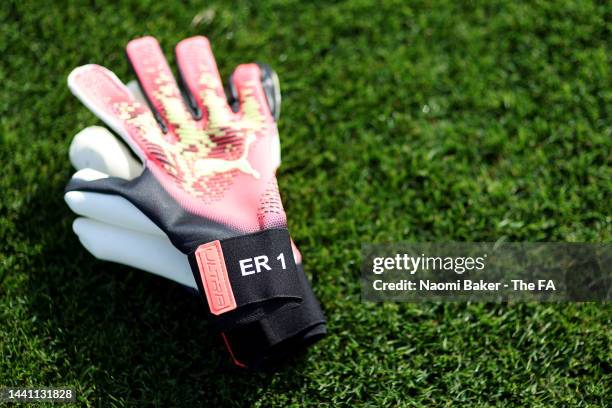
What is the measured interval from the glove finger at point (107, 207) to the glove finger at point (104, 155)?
57mm

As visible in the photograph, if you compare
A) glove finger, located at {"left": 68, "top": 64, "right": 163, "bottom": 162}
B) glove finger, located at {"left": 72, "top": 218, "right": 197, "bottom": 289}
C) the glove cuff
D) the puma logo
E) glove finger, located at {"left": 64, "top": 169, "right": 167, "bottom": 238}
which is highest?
glove finger, located at {"left": 68, "top": 64, "right": 163, "bottom": 162}

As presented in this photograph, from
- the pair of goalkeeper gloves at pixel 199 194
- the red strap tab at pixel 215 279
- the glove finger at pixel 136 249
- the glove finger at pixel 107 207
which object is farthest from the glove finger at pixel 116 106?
the red strap tab at pixel 215 279

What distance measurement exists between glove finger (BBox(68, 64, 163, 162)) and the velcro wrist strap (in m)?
0.40

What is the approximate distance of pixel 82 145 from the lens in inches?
85.0

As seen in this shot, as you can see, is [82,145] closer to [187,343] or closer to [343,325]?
[187,343]

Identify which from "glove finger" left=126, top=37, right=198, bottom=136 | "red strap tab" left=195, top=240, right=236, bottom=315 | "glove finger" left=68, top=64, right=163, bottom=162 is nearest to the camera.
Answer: "red strap tab" left=195, top=240, right=236, bottom=315

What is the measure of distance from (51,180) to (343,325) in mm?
1169

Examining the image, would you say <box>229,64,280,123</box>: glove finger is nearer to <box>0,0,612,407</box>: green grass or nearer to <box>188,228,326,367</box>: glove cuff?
<box>0,0,612,407</box>: green grass

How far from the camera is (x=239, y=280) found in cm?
196

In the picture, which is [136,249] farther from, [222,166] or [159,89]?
[159,89]

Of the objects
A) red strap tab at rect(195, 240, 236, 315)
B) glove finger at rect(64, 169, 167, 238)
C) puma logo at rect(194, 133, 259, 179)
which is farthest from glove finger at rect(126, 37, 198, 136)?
red strap tab at rect(195, 240, 236, 315)

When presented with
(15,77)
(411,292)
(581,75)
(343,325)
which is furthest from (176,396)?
(581,75)

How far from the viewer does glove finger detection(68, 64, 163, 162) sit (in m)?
2.11

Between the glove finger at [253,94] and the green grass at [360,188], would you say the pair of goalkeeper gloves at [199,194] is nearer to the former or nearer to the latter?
the glove finger at [253,94]
